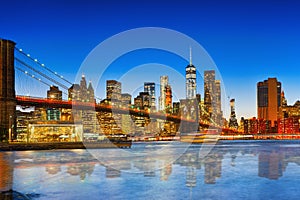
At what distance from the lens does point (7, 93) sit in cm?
5919

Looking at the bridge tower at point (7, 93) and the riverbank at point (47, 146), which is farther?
the bridge tower at point (7, 93)

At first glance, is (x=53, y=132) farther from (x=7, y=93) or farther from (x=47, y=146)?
(x=7, y=93)

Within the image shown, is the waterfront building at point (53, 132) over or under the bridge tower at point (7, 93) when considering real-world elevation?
under

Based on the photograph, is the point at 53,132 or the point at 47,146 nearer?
the point at 47,146

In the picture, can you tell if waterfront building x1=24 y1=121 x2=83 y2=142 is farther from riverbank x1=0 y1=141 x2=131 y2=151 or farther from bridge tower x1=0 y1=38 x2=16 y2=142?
bridge tower x1=0 y1=38 x2=16 y2=142

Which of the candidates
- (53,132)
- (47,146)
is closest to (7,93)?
(47,146)

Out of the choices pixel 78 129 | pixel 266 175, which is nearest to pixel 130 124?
pixel 78 129

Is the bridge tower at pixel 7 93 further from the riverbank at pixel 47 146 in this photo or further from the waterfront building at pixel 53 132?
the waterfront building at pixel 53 132

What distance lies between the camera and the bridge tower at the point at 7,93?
5778 centimetres

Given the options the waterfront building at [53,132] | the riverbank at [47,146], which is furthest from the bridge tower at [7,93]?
the waterfront building at [53,132]

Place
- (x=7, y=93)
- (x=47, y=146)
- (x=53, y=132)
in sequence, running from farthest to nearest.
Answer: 1. (x=53, y=132)
2. (x=7, y=93)
3. (x=47, y=146)

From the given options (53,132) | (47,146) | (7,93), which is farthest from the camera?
(53,132)

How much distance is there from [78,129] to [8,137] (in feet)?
61.9

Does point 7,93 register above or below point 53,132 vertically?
above
